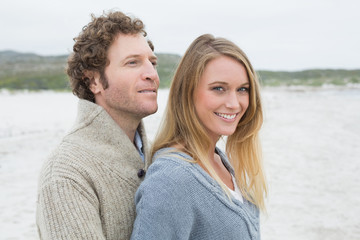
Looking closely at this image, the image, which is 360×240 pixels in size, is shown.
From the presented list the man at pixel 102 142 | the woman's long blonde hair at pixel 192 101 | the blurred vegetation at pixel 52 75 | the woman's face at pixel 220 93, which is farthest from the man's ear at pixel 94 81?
the blurred vegetation at pixel 52 75

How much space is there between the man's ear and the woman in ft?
1.47

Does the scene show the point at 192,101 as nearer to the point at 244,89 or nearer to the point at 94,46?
the point at 244,89

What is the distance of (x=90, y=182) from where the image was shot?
1.72 metres

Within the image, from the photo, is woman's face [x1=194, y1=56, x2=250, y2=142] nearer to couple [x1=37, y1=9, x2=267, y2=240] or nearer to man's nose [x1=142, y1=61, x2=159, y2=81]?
couple [x1=37, y1=9, x2=267, y2=240]

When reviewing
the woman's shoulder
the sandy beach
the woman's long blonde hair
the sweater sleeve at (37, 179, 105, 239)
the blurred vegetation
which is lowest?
the blurred vegetation

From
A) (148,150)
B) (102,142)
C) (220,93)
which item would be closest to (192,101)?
(220,93)

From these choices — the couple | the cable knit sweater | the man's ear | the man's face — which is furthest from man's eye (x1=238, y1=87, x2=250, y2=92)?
the man's ear

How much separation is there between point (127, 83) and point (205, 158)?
641 millimetres

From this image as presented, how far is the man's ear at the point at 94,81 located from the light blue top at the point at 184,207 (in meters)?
0.61

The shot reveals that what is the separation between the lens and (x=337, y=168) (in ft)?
25.4

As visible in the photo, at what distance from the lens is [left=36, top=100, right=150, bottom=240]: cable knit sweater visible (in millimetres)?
1549

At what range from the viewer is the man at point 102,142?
157 centimetres

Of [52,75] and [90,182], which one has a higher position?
[90,182]

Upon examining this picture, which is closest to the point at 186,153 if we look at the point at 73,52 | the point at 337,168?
the point at 73,52
